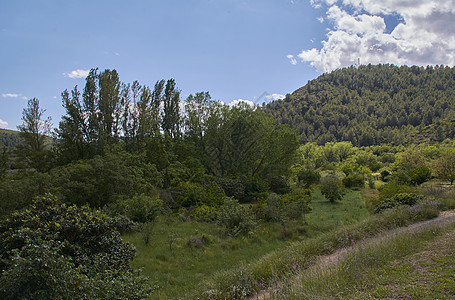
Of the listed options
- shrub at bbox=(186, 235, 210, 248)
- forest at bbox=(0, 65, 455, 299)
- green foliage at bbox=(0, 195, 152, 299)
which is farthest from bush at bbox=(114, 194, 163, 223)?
green foliage at bbox=(0, 195, 152, 299)

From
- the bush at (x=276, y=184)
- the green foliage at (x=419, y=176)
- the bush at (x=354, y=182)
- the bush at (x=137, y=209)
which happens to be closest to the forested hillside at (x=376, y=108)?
the bush at (x=354, y=182)

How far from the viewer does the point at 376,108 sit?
15362cm

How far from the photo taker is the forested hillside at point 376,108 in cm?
12181

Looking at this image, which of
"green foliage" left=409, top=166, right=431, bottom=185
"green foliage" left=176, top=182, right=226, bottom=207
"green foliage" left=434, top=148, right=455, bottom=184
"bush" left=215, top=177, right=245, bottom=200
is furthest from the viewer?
"green foliage" left=409, top=166, right=431, bottom=185

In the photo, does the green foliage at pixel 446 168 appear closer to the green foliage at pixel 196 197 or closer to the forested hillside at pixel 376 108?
the green foliage at pixel 196 197

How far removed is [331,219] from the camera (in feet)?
53.0

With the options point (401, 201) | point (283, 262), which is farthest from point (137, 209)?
point (401, 201)

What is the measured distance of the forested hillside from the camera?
400ft

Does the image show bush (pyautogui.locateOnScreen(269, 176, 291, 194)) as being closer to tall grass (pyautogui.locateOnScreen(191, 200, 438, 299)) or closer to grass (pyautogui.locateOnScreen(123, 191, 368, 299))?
grass (pyautogui.locateOnScreen(123, 191, 368, 299))

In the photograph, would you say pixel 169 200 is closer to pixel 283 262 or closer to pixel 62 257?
pixel 283 262

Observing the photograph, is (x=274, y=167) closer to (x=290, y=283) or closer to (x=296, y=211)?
(x=296, y=211)

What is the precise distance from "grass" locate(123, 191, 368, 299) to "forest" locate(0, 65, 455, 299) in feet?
0.21

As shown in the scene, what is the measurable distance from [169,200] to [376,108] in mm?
162714

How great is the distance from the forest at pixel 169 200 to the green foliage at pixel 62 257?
1.0 inches
